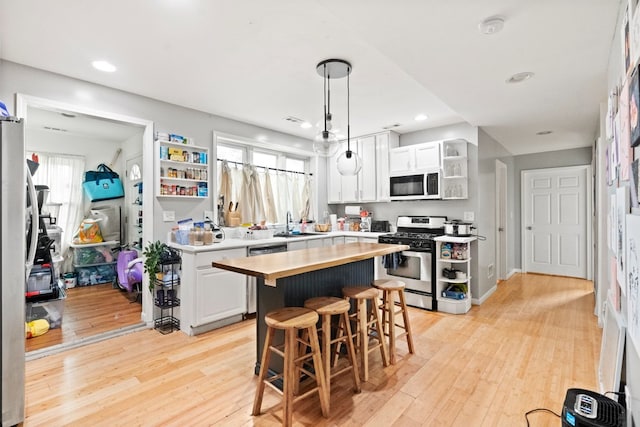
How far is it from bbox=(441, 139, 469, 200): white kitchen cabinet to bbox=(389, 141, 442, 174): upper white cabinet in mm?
116

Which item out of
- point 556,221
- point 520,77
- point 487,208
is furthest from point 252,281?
point 556,221

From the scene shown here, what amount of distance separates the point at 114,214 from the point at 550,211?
802 centimetres

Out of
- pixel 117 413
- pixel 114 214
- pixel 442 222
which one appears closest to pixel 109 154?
pixel 114 214

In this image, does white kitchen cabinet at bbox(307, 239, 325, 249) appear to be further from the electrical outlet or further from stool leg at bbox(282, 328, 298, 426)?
stool leg at bbox(282, 328, 298, 426)

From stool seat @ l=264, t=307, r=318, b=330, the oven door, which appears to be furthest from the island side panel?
the oven door

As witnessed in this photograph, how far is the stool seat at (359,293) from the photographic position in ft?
7.75

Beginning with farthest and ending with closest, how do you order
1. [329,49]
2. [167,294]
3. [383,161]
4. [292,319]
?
[383,161], [167,294], [329,49], [292,319]

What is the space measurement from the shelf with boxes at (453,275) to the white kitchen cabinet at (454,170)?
69 cm

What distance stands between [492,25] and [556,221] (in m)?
5.30

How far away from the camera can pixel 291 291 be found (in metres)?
2.25

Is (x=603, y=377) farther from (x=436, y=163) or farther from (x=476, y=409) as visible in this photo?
(x=436, y=163)

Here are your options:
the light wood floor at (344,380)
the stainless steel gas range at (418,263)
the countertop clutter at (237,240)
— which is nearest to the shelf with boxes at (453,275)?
the stainless steel gas range at (418,263)

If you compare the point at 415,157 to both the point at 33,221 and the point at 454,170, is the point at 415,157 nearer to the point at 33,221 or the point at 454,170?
the point at 454,170

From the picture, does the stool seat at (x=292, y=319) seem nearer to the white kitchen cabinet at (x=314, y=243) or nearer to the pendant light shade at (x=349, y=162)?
the pendant light shade at (x=349, y=162)
